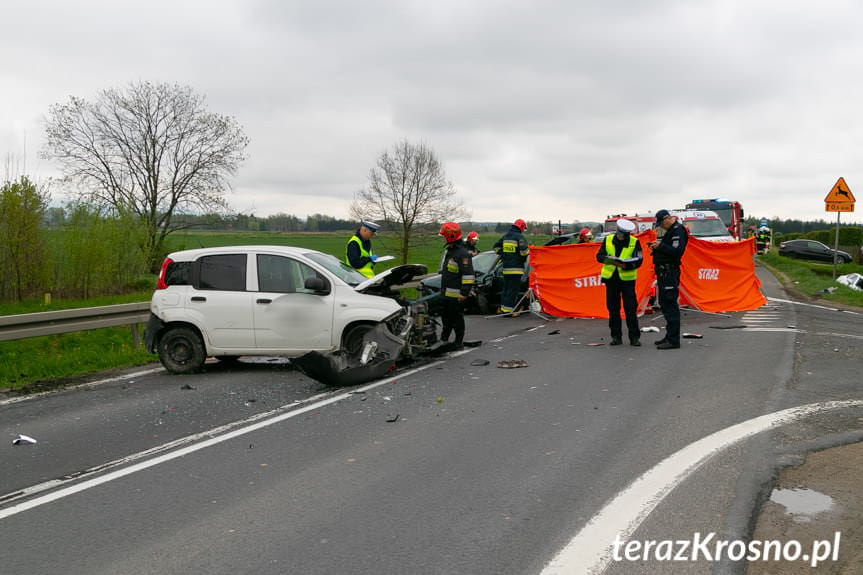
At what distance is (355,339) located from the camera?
9.30m

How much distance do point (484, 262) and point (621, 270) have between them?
621cm

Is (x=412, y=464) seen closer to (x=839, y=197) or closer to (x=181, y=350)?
(x=181, y=350)

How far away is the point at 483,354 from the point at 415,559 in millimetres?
7051

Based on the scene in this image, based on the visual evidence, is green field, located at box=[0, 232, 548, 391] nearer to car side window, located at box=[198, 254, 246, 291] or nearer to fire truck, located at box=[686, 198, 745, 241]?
car side window, located at box=[198, 254, 246, 291]

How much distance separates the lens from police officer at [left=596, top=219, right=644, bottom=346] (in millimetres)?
11523

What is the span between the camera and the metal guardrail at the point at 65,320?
10320 millimetres

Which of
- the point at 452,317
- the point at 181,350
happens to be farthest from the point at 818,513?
the point at 181,350

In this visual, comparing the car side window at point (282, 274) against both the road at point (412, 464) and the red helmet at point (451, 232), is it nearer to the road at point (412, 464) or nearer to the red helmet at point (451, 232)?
the road at point (412, 464)

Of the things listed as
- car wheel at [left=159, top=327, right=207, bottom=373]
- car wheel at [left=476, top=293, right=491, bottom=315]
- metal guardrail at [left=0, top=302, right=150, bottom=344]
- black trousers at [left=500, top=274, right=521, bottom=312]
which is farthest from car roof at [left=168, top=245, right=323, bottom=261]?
car wheel at [left=476, top=293, right=491, bottom=315]

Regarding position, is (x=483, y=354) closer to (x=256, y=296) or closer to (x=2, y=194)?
(x=256, y=296)

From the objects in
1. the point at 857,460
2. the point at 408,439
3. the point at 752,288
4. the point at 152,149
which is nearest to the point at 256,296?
the point at 408,439

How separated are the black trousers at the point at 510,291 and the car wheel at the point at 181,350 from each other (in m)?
7.74

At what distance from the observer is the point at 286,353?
9.52 metres

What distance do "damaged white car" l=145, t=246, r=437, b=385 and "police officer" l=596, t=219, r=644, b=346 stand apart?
3.43m
